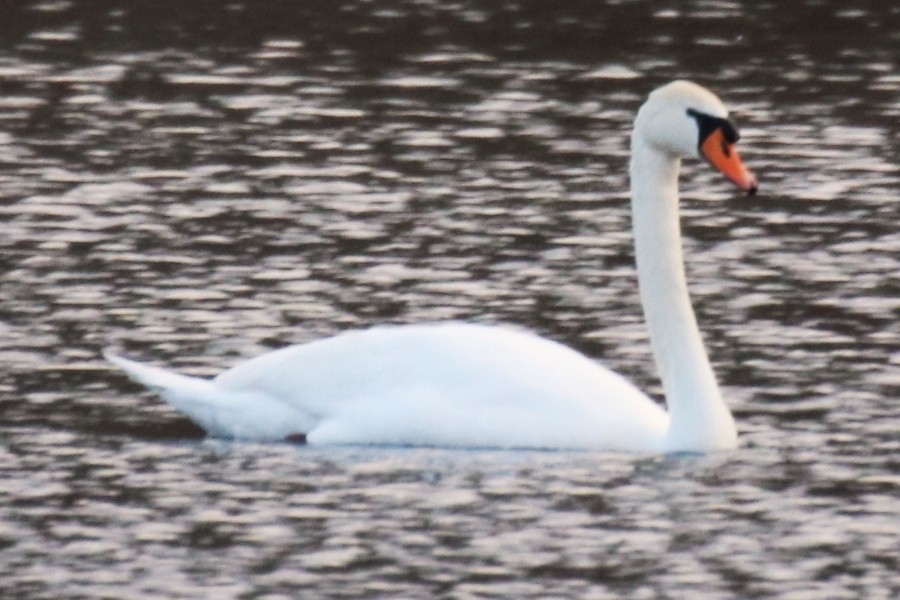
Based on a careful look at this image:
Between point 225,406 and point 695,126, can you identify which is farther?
point 225,406

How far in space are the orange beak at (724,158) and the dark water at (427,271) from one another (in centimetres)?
117

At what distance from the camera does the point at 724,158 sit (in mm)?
12523

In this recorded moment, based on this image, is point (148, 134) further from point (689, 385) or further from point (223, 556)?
point (223, 556)

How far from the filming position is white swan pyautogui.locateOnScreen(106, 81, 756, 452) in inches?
490

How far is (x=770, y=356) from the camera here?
45.9ft

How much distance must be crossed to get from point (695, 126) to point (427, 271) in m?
3.64

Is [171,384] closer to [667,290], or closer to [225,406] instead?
[225,406]

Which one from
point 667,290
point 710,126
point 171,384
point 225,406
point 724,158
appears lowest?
point 225,406

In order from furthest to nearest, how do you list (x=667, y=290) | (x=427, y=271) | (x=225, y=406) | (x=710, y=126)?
(x=427, y=271), (x=667, y=290), (x=225, y=406), (x=710, y=126)

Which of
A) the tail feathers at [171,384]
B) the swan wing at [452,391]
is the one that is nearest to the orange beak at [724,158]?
the swan wing at [452,391]

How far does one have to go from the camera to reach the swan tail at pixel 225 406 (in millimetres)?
12648

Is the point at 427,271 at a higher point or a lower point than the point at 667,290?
lower

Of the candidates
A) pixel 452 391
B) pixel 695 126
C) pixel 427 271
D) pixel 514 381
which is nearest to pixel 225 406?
pixel 452 391

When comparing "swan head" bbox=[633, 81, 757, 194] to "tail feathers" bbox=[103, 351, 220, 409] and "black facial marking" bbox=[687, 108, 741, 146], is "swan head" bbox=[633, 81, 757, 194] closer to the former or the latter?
"black facial marking" bbox=[687, 108, 741, 146]
